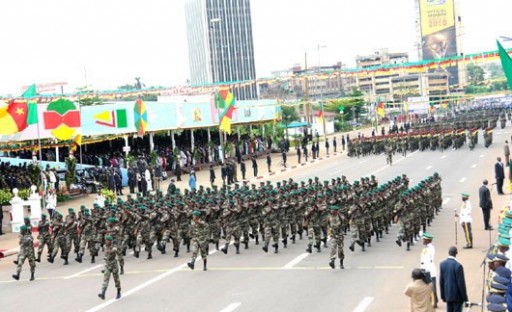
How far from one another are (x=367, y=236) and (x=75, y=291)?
287 inches

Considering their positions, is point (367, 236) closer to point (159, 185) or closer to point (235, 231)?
point (235, 231)

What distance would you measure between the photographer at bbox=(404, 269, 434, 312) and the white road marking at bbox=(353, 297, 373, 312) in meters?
2.96

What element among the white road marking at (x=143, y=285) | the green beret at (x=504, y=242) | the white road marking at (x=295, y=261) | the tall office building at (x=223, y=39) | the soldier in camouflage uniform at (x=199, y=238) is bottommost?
the white road marking at (x=295, y=261)

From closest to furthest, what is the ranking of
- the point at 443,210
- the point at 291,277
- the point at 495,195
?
1. the point at 291,277
2. the point at 443,210
3. the point at 495,195

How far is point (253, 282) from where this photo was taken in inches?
643

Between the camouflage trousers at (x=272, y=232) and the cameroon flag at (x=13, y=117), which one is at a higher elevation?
the cameroon flag at (x=13, y=117)

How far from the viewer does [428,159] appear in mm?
45719

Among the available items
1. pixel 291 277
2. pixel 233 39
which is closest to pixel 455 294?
pixel 291 277

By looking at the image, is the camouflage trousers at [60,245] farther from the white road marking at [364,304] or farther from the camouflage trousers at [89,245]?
the white road marking at [364,304]

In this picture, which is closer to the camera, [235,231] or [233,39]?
[235,231]

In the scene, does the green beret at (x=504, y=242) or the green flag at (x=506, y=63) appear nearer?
the green beret at (x=504, y=242)

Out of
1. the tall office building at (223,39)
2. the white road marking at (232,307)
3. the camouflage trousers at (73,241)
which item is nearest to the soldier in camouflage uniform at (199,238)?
the white road marking at (232,307)

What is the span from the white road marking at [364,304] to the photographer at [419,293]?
2.96m

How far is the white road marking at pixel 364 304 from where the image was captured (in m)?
13.6
